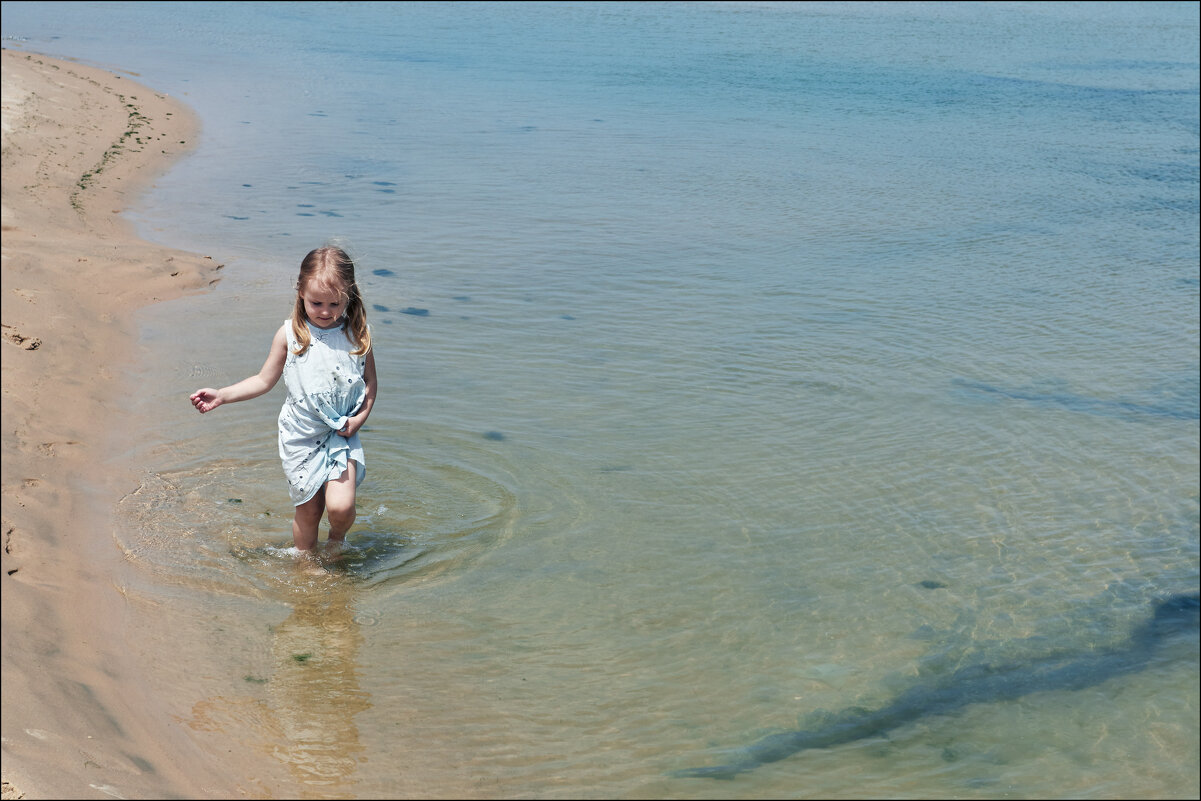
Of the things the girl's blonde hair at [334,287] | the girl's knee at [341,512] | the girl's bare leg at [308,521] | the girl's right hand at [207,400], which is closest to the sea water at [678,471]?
the girl's bare leg at [308,521]

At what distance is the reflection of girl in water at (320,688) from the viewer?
3590mm

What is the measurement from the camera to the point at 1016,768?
3936 millimetres

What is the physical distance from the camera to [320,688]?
4.04m

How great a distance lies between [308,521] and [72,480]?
4.45ft

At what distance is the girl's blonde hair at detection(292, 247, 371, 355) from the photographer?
4363mm

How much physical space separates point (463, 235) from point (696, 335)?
355 cm

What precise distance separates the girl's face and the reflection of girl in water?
1.18 meters

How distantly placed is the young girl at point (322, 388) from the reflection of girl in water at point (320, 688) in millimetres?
423

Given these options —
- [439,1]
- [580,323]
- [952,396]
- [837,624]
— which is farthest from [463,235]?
[439,1]

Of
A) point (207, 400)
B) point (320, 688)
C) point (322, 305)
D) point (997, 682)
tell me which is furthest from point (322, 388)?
point (997, 682)

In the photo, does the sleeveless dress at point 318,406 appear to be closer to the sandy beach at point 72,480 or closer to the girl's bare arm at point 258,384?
the girl's bare arm at point 258,384

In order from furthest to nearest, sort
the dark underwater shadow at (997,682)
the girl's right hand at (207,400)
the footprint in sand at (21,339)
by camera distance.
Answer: the footprint in sand at (21,339) → the girl's right hand at (207,400) → the dark underwater shadow at (997,682)

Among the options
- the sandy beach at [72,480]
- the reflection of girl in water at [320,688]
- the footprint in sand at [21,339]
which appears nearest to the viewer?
the sandy beach at [72,480]

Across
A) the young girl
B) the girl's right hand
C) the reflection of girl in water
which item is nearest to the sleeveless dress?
the young girl
